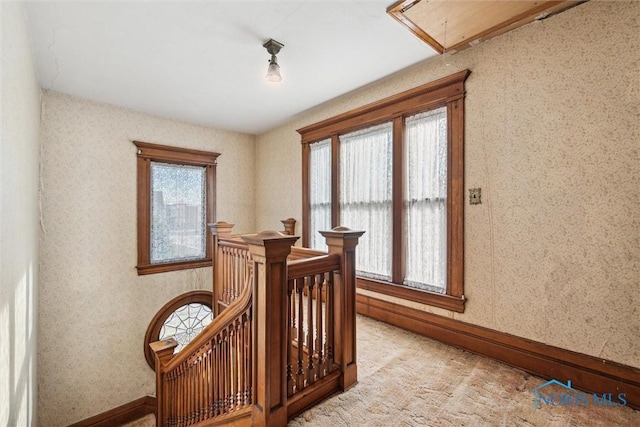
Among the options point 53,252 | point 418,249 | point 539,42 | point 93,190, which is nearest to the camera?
point 539,42

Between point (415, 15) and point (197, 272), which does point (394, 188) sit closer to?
point (415, 15)

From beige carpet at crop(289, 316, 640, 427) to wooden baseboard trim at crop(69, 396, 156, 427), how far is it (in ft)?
11.1

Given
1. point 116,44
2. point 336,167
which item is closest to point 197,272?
point 336,167

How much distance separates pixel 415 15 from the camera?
195cm

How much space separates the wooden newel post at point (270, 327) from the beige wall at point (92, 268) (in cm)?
315

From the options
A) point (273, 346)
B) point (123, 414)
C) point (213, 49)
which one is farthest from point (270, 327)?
point (123, 414)

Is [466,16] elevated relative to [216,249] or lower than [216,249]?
elevated

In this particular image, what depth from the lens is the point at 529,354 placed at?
76.5 inches

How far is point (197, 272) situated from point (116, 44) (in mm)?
3120

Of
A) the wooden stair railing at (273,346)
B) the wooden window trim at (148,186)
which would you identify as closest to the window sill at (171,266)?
the wooden window trim at (148,186)

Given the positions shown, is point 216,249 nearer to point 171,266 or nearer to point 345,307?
point 171,266

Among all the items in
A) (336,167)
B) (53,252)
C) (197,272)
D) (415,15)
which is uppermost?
(415,15)

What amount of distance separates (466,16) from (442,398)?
2.51 m

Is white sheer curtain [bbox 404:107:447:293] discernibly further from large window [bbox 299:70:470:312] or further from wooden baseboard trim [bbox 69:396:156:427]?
wooden baseboard trim [bbox 69:396:156:427]
